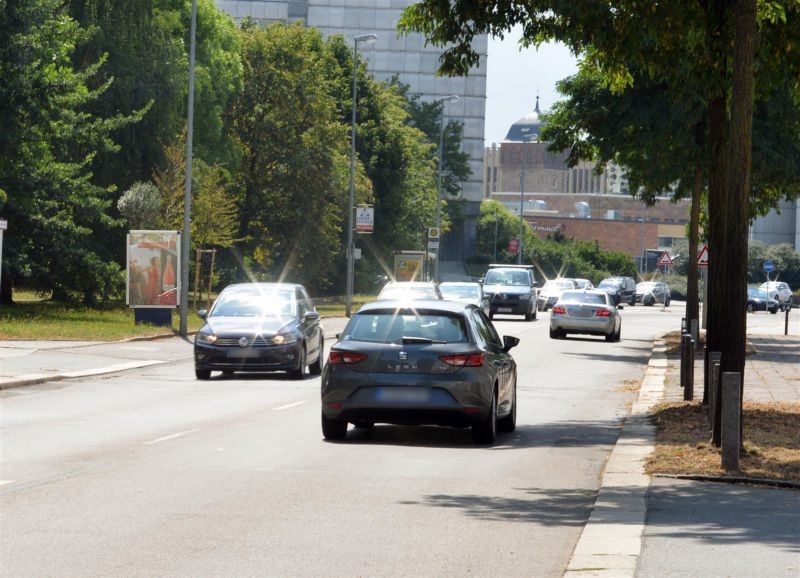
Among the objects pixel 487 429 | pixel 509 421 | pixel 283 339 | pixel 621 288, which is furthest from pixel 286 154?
pixel 487 429

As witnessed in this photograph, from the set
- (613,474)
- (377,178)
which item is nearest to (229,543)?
(613,474)

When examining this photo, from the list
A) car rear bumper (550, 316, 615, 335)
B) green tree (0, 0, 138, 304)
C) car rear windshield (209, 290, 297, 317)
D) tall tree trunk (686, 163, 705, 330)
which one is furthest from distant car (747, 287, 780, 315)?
car rear windshield (209, 290, 297, 317)

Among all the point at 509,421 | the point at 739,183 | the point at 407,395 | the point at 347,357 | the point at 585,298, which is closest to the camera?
the point at 739,183

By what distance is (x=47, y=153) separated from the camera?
144 ft

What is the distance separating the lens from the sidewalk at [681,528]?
8383 millimetres

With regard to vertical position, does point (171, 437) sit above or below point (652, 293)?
above

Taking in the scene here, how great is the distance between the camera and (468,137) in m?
136

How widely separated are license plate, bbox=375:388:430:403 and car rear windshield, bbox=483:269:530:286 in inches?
1756

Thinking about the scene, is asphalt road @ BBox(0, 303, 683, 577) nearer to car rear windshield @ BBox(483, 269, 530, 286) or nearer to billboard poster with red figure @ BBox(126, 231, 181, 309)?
billboard poster with red figure @ BBox(126, 231, 181, 309)

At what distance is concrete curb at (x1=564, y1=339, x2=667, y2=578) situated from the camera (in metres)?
8.50

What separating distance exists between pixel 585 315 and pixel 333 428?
28.0 m

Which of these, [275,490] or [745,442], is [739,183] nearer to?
[745,442]

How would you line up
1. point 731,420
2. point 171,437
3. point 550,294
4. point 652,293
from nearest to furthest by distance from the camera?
point 731,420, point 171,437, point 550,294, point 652,293

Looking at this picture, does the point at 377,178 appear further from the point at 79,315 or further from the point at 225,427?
the point at 225,427
